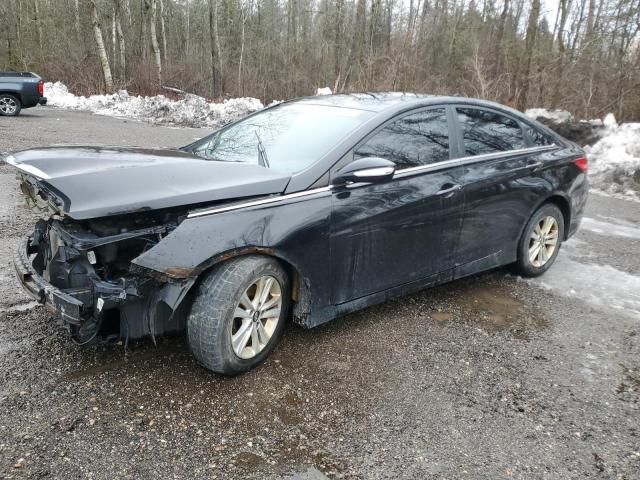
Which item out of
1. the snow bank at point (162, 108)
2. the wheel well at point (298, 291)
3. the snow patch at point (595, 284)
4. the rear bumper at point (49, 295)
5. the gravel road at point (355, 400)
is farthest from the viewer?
the snow bank at point (162, 108)

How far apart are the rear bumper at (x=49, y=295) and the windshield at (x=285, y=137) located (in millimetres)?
1354

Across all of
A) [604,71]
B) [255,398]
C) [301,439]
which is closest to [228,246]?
[255,398]

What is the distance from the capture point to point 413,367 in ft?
10.9

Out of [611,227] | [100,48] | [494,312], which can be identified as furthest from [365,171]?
[100,48]

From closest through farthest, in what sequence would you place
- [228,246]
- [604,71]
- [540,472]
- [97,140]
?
[540,472], [228,246], [97,140], [604,71]

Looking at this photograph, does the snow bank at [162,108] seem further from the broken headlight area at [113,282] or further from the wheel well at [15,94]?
the broken headlight area at [113,282]

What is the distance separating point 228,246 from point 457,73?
1009 inches

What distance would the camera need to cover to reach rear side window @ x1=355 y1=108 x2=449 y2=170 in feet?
11.6

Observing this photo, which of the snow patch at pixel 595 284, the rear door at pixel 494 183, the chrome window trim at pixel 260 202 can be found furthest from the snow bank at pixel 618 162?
the chrome window trim at pixel 260 202

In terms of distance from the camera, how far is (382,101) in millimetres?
3963

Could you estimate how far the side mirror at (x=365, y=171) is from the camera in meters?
3.20

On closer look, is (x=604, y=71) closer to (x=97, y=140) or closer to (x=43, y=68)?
(x=97, y=140)

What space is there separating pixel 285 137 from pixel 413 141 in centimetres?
93

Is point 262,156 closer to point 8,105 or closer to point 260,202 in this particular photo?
point 260,202
